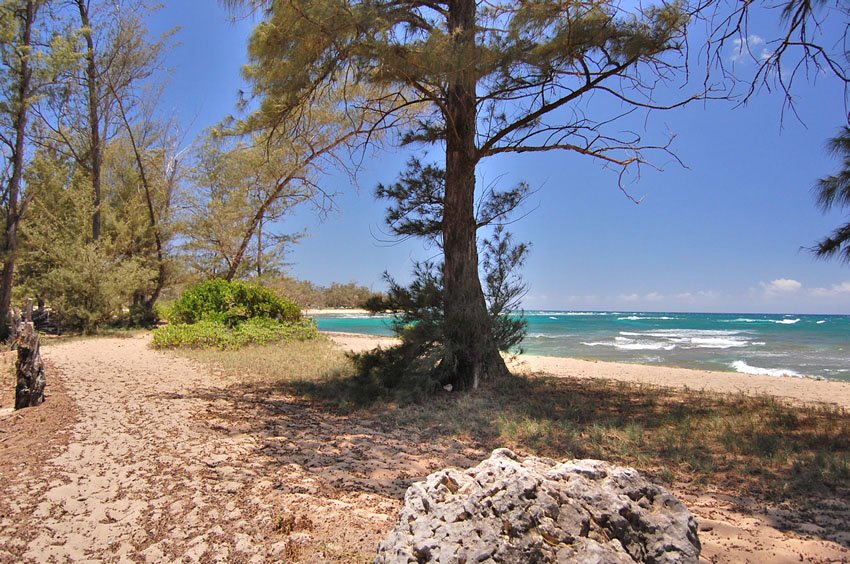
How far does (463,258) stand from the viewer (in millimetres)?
6961

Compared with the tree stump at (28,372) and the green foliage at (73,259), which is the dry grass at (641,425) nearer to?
the tree stump at (28,372)

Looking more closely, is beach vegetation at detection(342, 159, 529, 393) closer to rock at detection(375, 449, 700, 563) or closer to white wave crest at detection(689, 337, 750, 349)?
rock at detection(375, 449, 700, 563)

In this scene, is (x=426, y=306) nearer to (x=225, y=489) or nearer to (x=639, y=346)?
(x=225, y=489)

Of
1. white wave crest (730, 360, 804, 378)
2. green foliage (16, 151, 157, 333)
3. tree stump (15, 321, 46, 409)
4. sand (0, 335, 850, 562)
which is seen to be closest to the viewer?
sand (0, 335, 850, 562)

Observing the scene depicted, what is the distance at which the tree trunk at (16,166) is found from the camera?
12852 millimetres

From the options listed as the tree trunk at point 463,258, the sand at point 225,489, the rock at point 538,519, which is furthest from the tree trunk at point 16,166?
the rock at point 538,519

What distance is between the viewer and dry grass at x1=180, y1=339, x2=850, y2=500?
3688 millimetres

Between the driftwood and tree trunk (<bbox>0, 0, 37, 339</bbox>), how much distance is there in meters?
9.98

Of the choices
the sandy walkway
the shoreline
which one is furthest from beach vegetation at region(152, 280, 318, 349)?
the sandy walkway

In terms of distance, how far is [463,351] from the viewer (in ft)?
21.4

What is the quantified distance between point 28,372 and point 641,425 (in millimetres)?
6660

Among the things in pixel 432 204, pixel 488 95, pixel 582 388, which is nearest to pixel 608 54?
pixel 488 95

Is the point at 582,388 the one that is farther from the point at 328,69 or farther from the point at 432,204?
the point at 328,69

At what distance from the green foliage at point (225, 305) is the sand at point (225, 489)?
7.66m
